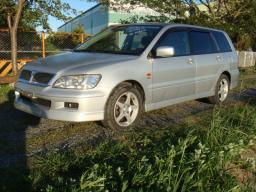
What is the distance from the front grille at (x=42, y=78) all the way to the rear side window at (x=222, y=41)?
13.0 ft

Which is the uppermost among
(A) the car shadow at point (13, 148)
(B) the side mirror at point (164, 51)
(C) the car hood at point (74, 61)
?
(B) the side mirror at point (164, 51)

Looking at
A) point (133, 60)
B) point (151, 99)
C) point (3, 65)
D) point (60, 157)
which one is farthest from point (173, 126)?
point (3, 65)

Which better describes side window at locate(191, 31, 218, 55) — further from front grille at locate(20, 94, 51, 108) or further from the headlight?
front grille at locate(20, 94, 51, 108)

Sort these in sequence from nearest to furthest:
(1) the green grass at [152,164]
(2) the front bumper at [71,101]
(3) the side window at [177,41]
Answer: (1) the green grass at [152,164] → (2) the front bumper at [71,101] → (3) the side window at [177,41]

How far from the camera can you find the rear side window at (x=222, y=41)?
816cm

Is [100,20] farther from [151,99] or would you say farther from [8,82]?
[151,99]

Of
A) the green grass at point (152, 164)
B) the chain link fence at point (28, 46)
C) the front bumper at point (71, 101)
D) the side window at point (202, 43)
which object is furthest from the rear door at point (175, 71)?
the chain link fence at point (28, 46)

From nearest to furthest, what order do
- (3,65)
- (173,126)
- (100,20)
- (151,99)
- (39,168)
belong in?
(39,168) < (173,126) < (151,99) < (3,65) < (100,20)

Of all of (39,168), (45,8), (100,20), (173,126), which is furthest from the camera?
(100,20)

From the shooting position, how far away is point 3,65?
586 inches

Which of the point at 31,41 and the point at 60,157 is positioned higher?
the point at 31,41

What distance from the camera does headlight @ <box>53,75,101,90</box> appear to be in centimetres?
534

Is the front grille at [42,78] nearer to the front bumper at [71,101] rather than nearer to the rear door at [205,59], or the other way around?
the front bumper at [71,101]

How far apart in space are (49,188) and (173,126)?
289cm
